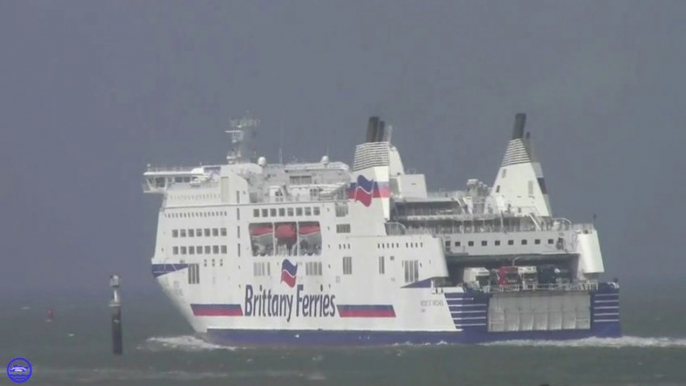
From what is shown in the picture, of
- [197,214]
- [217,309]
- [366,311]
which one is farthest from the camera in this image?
[197,214]

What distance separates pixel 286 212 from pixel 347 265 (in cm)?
306

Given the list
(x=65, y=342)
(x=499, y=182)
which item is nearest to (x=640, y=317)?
(x=499, y=182)

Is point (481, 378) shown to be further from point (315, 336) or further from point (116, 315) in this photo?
point (116, 315)

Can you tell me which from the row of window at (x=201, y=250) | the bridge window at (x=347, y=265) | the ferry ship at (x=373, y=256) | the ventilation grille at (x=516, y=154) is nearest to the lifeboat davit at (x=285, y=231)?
the ferry ship at (x=373, y=256)

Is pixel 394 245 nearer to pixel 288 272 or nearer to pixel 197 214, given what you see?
pixel 288 272

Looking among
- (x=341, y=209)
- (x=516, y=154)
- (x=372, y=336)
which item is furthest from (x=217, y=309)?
(x=516, y=154)

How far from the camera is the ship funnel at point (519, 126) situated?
57156 millimetres

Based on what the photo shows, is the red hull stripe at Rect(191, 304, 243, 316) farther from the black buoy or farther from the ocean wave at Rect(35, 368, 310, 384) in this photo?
the ocean wave at Rect(35, 368, 310, 384)

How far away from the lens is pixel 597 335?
2100 inches

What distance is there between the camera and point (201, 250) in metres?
58.8

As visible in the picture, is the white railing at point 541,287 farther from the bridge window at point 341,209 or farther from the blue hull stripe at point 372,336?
the bridge window at point 341,209

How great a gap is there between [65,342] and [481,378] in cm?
2367

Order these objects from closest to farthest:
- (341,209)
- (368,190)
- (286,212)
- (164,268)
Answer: (368,190) → (341,209) → (286,212) → (164,268)

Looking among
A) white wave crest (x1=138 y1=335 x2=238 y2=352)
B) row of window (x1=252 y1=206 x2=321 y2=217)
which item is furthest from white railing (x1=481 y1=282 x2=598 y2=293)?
white wave crest (x1=138 y1=335 x2=238 y2=352)
